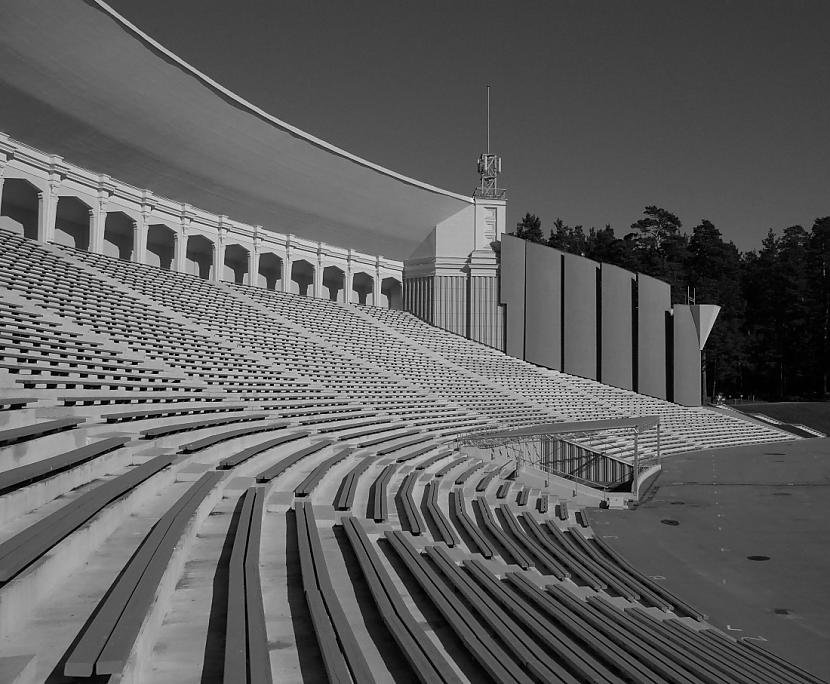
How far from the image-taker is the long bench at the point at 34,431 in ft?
18.7

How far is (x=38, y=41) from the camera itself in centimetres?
2070

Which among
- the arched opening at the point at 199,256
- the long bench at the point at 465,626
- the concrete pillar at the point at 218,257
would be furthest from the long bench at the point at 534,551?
the arched opening at the point at 199,256

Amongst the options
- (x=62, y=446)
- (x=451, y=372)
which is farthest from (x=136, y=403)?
(x=451, y=372)

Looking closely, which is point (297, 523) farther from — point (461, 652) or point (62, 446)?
point (461, 652)

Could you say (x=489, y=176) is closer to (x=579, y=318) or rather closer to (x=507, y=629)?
(x=579, y=318)

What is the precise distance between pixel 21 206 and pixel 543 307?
22.8 metres

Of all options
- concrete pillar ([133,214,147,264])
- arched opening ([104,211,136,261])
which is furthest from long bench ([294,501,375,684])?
arched opening ([104,211,136,261])

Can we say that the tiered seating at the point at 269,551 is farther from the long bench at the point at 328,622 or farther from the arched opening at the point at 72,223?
the arched opening at the point at 72,223

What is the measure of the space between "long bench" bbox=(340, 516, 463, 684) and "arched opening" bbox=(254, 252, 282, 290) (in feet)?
92.3

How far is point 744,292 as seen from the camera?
66625 millimetres

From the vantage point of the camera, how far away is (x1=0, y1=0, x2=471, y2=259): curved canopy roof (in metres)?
21.2

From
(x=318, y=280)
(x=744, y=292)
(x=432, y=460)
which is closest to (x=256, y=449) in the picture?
(x=432, y=460)

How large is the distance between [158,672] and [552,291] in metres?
33.1

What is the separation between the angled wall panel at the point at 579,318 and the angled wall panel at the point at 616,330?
0.45m
